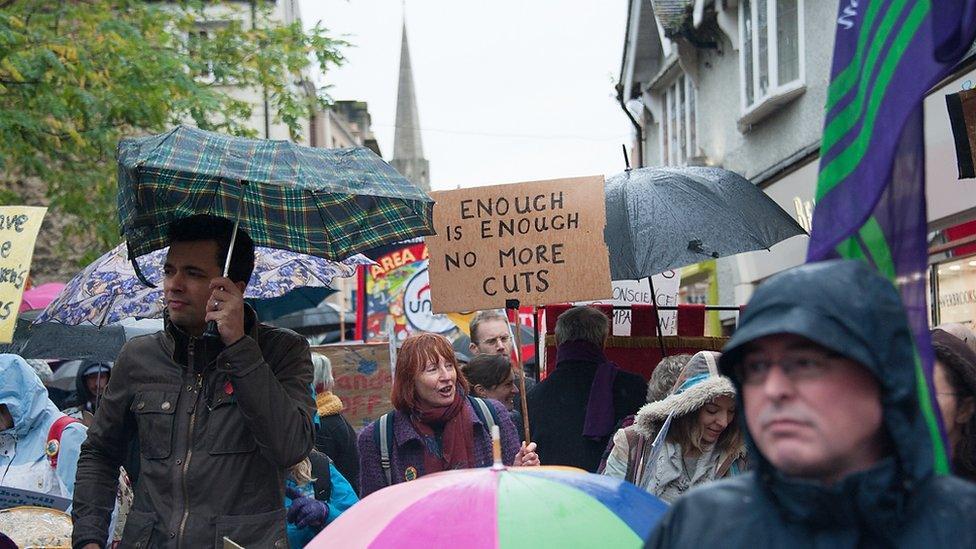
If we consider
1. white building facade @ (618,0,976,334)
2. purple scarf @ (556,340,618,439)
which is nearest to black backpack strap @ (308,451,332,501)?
purple scarf @ (556,340,618,439)

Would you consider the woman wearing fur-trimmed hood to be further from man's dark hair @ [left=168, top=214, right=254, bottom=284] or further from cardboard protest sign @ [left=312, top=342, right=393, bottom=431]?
cardboard protest sign @ [left=312, top=342, right=393, bottom=431]

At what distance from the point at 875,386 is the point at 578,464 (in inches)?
187

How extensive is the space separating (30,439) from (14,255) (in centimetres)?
126

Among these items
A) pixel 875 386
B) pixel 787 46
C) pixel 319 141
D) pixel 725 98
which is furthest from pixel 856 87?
pixel 319 141

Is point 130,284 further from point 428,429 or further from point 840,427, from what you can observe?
point 840,427

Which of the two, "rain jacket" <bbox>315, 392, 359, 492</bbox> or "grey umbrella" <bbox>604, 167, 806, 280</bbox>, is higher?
"grey umbrella" <bbox>604, 167, 806, 280</bbox>

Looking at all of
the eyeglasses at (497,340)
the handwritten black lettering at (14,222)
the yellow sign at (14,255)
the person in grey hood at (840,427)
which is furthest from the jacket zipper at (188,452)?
the eyeglasses at (497,340)

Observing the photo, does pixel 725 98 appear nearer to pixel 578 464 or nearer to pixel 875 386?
pixel 578 464

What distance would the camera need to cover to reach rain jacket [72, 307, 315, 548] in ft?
13.2

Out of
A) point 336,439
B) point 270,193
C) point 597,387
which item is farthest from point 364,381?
point 270,193

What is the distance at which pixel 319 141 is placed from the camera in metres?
51.3

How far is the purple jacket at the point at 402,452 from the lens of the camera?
18.7 ft

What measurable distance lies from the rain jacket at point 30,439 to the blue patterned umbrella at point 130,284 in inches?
18.7

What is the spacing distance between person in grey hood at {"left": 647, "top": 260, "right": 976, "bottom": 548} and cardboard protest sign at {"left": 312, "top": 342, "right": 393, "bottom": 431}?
907 cm
